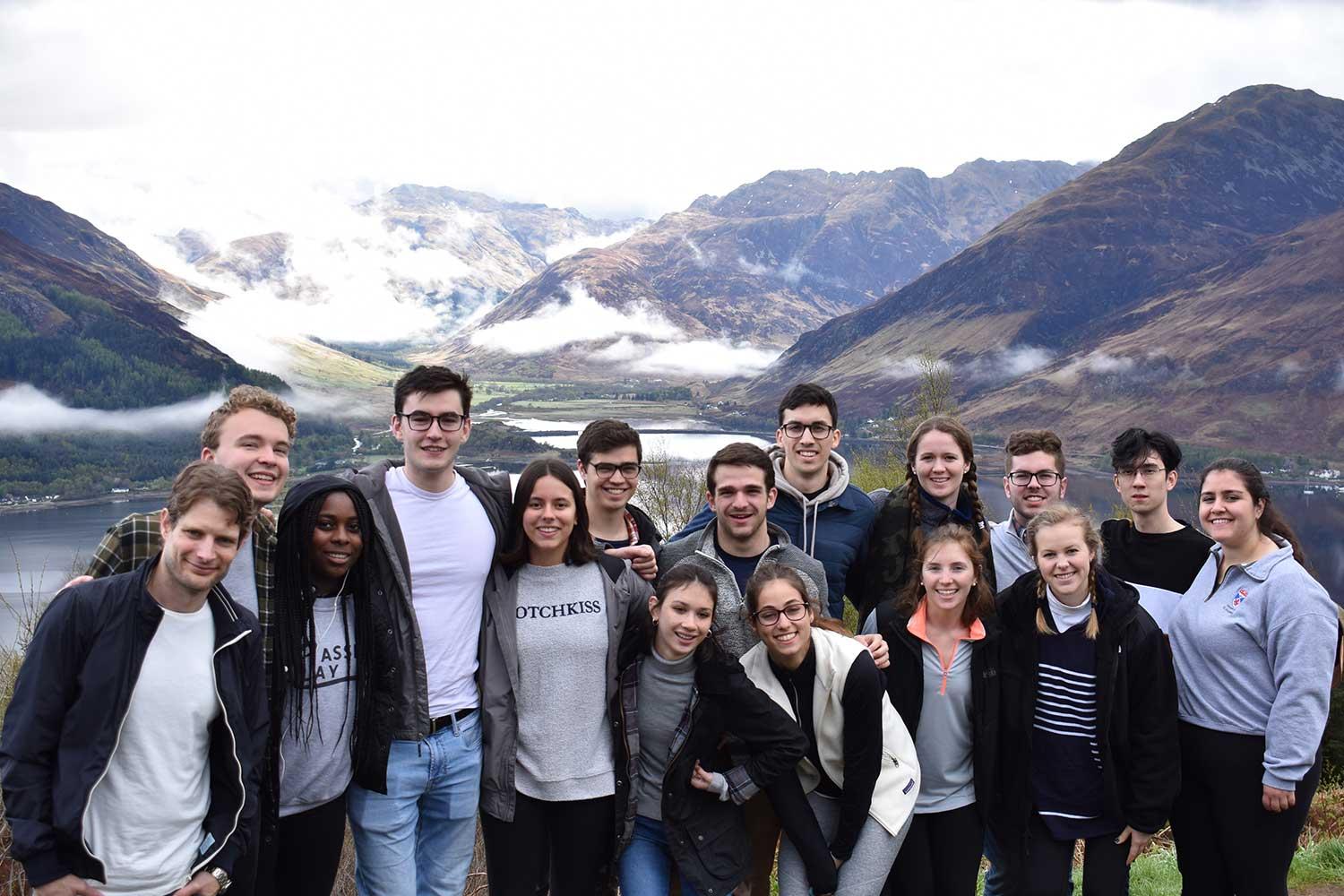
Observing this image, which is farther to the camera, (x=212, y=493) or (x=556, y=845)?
(x=556, y=845)

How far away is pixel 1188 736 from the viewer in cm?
455

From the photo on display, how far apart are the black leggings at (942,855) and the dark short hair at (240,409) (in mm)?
Result: 3515

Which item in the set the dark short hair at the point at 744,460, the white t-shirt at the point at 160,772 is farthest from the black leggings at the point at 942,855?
the white t-shirt at the point at 160,772

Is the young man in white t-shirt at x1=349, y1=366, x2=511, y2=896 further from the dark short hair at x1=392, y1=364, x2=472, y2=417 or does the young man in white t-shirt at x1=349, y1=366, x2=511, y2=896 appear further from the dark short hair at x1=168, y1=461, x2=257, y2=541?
the dark short hair at x1=168, y1=461, x2=257, y2=541

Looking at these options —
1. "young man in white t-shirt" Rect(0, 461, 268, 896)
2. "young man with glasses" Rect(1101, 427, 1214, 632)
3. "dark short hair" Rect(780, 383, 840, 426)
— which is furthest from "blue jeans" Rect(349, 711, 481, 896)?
"young man with glasses" Rect(1101, 427, 1214, 632)

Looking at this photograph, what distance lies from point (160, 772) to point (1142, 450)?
198 inches

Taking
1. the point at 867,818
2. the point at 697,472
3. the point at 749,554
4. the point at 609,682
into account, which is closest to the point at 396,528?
the point at 609,682

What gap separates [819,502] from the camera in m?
5.25

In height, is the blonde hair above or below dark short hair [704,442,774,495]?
below

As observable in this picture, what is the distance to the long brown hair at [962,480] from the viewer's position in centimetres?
516

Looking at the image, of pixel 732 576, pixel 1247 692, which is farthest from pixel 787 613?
pixel 1247 692

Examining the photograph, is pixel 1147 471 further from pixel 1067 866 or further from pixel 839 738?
pixel 839 738

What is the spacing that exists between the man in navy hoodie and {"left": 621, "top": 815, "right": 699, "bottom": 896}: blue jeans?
1.54m

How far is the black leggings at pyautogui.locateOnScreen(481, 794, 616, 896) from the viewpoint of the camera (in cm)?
424
